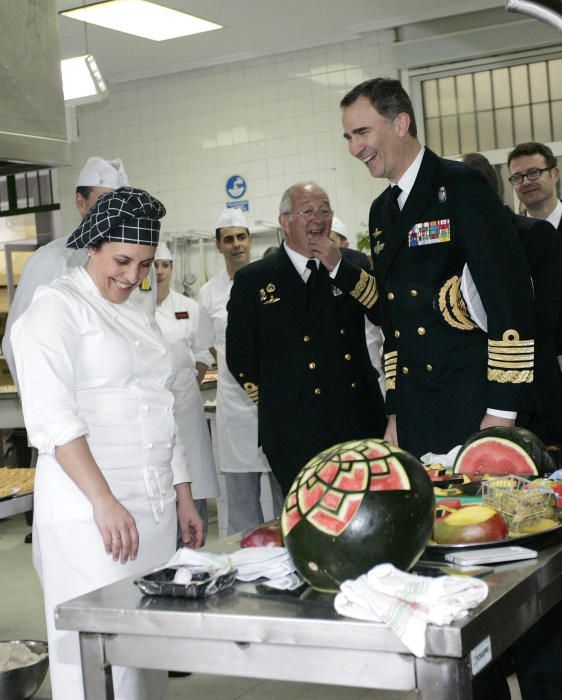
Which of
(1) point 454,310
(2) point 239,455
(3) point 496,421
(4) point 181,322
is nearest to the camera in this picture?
(3) point 496,421

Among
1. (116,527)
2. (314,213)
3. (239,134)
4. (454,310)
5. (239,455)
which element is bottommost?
(239,455)

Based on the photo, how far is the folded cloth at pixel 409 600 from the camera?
1.12 metres

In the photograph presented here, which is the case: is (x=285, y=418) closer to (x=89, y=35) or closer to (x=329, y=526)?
(x=329, y=526)

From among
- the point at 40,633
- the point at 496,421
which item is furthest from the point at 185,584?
the point at 40,633

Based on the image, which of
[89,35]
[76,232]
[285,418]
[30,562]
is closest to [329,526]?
[76,232]

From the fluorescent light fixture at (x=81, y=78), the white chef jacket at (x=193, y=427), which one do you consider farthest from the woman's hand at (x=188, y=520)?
the fluorescent light fixture at (x=81, y=78)

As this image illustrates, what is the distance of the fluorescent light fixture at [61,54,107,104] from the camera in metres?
5.68

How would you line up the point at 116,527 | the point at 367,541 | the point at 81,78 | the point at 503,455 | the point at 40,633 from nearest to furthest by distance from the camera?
the point at 367,541, the point at 503,455, the point at 116,527, the point at 40,633, the point at 81,78

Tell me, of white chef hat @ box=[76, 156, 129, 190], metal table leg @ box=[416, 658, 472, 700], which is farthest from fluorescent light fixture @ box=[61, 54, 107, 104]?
metal table leg @ box=[416, 658, 472, 700]

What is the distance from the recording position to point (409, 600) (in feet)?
3.80

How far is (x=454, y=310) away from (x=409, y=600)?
1.50 metres

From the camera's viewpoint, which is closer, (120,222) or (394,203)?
(120,222)

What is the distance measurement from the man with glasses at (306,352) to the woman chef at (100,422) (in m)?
1.30

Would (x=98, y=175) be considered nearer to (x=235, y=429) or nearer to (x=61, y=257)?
(x=61, y=257)
